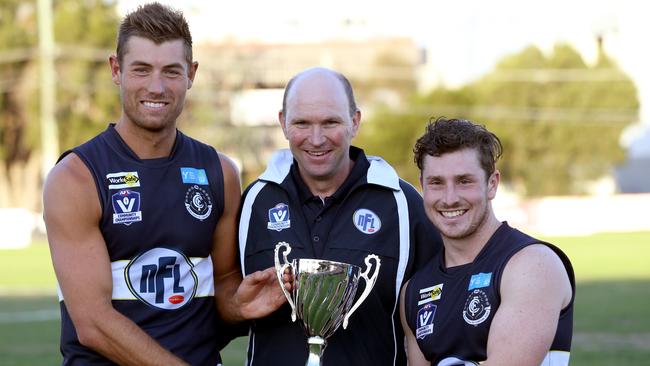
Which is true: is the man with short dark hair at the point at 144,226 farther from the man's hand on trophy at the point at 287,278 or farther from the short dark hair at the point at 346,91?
the short dark hair at the point at 346,91

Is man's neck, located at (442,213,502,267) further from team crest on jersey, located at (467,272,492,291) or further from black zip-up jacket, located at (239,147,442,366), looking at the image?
black zip-up jacket, located at (239,147,442,366)

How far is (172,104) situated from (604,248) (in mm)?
29318

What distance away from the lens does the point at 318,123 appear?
526 cm

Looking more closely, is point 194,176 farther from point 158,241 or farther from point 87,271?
point 87,271

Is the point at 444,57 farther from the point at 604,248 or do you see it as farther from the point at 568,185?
the point at 604,248

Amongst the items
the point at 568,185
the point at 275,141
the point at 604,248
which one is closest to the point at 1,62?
the point at 275,141

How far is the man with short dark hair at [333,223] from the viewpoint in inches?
208

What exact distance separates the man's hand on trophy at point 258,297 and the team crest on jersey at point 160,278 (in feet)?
0.89

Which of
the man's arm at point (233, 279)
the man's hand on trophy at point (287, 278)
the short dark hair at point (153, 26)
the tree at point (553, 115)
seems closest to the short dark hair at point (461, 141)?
the man's hand on trophy at point (287, 278)

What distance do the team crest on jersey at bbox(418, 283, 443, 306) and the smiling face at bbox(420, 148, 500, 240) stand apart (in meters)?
0.24

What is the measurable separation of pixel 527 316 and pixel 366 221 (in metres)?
1.16

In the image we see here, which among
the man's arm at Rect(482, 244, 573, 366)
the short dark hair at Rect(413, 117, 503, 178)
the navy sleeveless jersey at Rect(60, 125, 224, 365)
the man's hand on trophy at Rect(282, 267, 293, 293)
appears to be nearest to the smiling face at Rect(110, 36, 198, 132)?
the navy sleeveless jersey at Rect(60, 125, 224, 365)

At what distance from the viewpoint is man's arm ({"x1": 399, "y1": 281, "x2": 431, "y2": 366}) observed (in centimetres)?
494

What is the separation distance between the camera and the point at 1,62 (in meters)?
57.5
